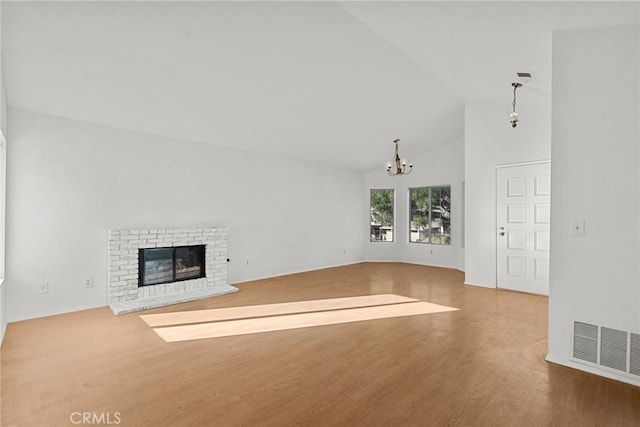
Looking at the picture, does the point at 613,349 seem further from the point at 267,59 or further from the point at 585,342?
the point at 267,59

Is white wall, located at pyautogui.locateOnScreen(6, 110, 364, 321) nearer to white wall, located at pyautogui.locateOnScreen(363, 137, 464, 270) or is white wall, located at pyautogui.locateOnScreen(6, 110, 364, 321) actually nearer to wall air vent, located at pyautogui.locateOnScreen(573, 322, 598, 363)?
white wall, located at pyautogui.locateOnScreen(363, 137, 464, 270)

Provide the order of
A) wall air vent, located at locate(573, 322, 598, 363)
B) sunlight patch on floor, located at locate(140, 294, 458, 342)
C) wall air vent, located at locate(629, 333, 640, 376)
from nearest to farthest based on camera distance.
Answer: wall air vent, located at locate(629, 333, 640, 376) < wall air vent, located at locate(573, 322, 598, 363) < sunlight patch on floor, located at locate(140, 294, 458, 342)

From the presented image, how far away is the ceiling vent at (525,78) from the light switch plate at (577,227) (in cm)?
230

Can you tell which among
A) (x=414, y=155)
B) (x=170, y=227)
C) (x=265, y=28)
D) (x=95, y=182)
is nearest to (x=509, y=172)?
(x=414, y=155)

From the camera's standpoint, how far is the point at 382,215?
9508mm

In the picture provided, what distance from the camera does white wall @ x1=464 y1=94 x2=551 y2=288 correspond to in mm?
5621

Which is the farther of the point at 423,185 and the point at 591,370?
the point at 423,185

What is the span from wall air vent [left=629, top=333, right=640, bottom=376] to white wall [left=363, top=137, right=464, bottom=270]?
5.22 metres

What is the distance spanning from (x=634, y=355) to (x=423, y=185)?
643 centimetres

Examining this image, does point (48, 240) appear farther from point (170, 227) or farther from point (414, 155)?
point (414, 155)

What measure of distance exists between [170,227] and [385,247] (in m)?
5.72

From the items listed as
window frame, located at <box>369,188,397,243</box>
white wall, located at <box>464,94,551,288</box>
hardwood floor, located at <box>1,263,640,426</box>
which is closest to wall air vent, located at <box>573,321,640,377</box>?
hardwood floor, located at <box>1,263,640,426</box>

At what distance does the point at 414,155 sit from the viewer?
8719mm

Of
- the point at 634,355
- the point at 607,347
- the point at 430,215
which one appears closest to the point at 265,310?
the point at 607,347
